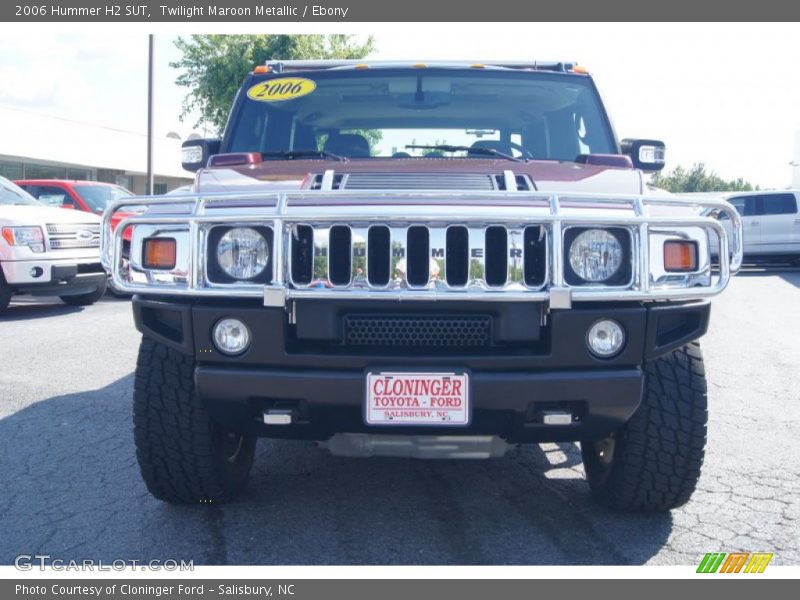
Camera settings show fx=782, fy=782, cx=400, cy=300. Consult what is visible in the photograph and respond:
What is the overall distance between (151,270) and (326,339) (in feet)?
2.31

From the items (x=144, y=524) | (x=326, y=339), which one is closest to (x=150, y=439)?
(x=144, y=524)

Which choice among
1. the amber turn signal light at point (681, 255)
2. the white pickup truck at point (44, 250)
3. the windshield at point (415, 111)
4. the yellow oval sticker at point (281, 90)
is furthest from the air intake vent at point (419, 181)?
the white pickup truck at point (44, 250)

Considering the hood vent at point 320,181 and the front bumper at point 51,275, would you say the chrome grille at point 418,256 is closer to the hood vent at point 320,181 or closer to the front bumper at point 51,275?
the hood vent at point 320,181

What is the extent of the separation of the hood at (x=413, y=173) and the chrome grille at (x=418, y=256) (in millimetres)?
322

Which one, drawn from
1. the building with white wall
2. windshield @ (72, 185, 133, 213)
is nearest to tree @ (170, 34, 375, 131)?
the building with white wall

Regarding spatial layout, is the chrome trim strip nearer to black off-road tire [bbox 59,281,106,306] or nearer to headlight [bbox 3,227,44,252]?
headlight [bbox 3,227,44,252]

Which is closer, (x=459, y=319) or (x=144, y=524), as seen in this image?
(x=459, y=319)

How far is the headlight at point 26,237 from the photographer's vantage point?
8.70 meters

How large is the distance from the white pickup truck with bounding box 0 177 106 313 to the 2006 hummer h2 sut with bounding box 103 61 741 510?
21.4 ft

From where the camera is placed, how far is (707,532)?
125 inches

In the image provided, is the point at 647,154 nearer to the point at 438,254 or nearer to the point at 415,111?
the point at 415,111

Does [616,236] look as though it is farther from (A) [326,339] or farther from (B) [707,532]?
(B) [707,532]

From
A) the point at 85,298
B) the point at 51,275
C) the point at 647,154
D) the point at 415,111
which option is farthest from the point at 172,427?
the point at 85,298
